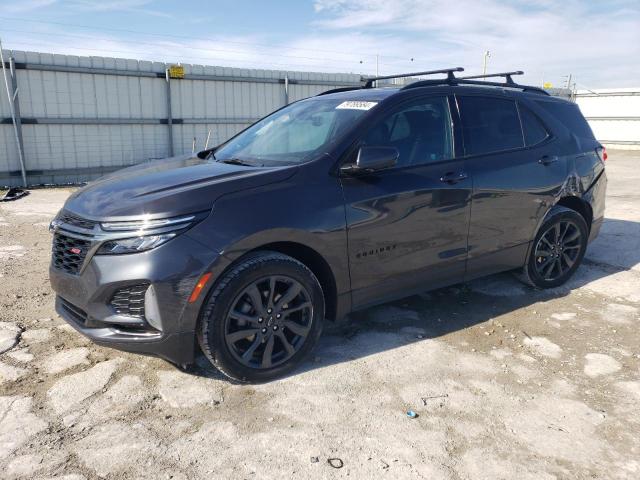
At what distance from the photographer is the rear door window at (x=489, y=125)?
13.3 ft

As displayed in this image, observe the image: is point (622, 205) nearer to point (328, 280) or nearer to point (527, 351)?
point (527, 351)

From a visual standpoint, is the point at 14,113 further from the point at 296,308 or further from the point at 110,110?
the point at 296,308

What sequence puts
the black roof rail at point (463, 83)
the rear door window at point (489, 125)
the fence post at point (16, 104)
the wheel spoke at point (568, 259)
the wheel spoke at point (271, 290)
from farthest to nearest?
the fence post at point (16, 104) < the wheel spoke at point (568, 259) < the rear door window at point (489, 125) < the black roof rail at point (463, 83) < the wheel spoke at point (271, 290)

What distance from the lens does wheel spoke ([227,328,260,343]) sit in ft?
9.84

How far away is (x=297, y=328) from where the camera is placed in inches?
128

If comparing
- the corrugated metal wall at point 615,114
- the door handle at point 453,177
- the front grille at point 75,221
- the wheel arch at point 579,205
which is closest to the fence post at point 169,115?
the front grille at point 75,221

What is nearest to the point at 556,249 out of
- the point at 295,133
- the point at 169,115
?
the point at 295,133

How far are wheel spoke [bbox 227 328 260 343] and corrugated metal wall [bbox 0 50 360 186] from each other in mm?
9849

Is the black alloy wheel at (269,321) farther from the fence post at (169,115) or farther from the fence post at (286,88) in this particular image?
the fence post at (286,88)

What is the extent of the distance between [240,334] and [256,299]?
219mm

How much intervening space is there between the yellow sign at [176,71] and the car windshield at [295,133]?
8.91 m

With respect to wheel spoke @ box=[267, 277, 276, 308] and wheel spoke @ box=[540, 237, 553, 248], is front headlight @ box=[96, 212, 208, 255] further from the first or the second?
wheel spoke @ box=[540, 237, 553, 248]

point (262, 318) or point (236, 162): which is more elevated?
point (236, 162)

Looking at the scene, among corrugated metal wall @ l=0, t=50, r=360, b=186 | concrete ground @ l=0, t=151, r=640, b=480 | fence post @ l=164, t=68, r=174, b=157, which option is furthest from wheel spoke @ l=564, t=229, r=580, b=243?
fence post @ l=164, t=68, r=174, b=157
